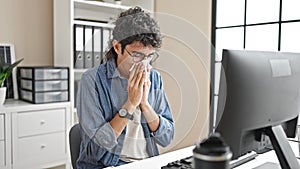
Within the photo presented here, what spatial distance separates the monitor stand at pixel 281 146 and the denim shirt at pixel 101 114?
1.82 feet

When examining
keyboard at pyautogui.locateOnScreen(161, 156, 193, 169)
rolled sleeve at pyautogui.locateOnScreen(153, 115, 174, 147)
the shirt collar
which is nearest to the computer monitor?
keyboard at pyautogui.locateOnScreen(161, 156, 193, 169)

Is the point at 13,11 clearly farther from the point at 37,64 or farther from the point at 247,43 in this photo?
the point at 247,43

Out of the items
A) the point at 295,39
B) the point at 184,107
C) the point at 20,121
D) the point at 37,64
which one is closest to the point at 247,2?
the point at 295,39

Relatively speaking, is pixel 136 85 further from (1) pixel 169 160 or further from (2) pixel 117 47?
(1) pixel 169 160

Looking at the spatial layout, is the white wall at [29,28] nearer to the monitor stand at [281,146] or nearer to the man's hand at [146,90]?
the man's hand at [146,90]

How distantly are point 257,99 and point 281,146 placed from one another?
269mm

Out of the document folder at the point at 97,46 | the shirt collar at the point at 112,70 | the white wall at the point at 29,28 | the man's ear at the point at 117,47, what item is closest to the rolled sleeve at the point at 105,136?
the shirt collar at the point at 112,70

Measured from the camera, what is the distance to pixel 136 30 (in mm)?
1398

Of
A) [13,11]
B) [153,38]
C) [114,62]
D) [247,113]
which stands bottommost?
[247,113]

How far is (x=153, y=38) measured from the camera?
4.64 ft

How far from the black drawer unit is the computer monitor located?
169 centimetres

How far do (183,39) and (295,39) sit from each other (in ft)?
2.91

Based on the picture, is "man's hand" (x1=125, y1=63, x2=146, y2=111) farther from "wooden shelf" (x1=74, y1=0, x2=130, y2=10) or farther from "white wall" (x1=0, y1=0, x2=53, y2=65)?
"white wall" (x1=0, y1=0, x2=53, y2=65)

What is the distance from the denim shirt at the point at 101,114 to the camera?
132 cm
